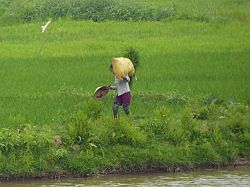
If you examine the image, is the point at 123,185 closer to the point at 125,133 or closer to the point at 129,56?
the point at 125,133

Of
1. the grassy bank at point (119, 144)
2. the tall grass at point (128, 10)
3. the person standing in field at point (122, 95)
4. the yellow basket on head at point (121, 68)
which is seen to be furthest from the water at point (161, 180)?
the tall grass at point (128, 10)

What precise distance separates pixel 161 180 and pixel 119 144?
3.31ft

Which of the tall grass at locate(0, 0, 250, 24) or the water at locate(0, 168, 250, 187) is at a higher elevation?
the tall grass at locate(0, 0, 250, 24)

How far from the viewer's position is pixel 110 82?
16250 millimetres

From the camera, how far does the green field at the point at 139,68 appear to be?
12.8 metres

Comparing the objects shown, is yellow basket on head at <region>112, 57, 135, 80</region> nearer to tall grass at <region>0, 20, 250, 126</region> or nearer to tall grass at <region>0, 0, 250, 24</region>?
tall grass at <region>0, 20, 250, 126</region>

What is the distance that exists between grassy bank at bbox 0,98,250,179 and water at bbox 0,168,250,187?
7.8 inches

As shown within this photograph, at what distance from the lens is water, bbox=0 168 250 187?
11.4 meters

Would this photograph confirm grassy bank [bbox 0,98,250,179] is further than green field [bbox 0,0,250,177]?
No

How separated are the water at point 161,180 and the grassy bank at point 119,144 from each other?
198 mm

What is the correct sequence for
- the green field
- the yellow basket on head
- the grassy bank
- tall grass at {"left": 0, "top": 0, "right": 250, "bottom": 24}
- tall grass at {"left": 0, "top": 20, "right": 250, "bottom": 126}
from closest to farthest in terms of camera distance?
the grassy bank
the green field
the yellow basket on head
tall grass at {"left": 0, "top": 20, "right": 250, "bottom": 126}
tall grass at {"left": 0, "top": 0, "right": 250, "bottom": 24}

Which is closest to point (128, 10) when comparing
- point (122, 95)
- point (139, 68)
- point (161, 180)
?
point (139, 68)

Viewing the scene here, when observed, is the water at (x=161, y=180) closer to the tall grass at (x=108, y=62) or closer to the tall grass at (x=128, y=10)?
the tall grass at (x=108, y=62)

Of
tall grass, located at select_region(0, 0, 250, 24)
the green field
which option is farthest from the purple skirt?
tall grass, located at select_region(0, 0, 250, 24)
